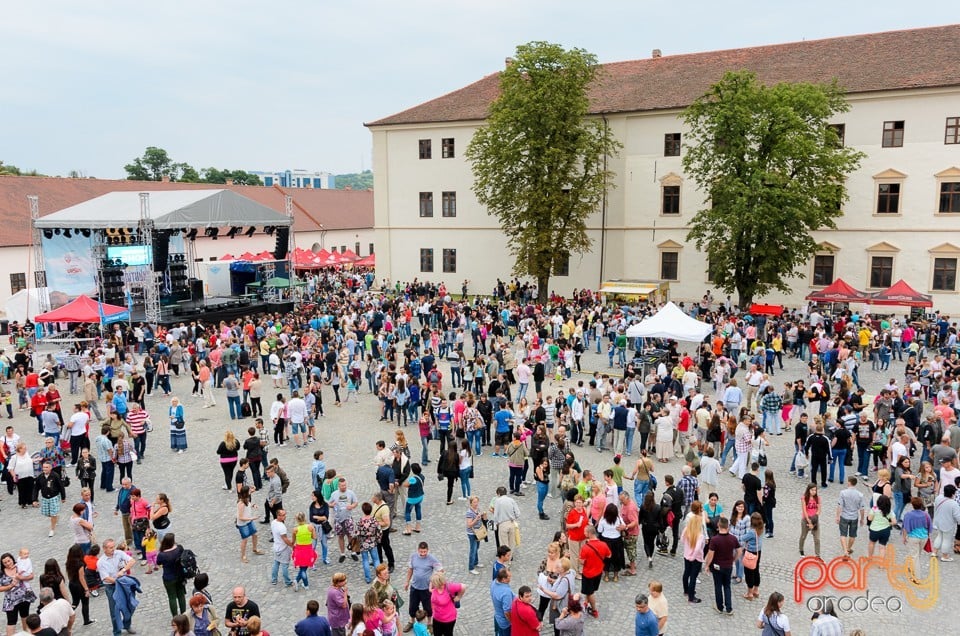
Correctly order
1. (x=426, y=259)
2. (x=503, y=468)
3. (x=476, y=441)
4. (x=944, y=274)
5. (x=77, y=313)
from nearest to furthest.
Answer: (x=503, y=468)
(x=476, y=441)
(x=77, y=313)
(x=944, y=274)
(x=426, y=259)

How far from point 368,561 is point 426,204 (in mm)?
35402

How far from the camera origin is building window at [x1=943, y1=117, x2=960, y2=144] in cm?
3138

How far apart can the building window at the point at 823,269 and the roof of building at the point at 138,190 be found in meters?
39.1

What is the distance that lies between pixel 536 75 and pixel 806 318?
16678mm

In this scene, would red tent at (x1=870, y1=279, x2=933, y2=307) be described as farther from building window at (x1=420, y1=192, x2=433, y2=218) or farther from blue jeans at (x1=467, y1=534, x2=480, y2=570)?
building window at (x1=420, y1=192, x2=433, y2=218)

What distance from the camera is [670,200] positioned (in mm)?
38312

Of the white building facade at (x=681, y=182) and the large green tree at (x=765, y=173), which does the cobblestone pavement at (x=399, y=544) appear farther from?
the white building facade at (x=681, y=182)

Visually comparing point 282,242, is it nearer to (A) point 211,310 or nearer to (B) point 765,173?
(A) point 211,310

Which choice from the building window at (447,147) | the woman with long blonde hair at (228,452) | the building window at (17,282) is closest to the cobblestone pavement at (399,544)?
the woman with long blonde hair at (228,452)

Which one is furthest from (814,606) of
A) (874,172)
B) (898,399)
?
(874,172)

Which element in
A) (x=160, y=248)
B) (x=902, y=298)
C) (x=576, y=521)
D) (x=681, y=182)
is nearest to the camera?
(x=576, y=521)

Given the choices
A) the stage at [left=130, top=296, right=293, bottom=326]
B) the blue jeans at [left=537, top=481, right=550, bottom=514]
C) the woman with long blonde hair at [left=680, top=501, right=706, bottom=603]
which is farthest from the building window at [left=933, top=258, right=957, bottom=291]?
the stage at [left=130, top=296, right=293, bottom=326]

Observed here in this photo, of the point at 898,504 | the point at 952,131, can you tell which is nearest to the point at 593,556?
the point at 898,504

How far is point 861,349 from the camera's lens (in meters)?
24.3
